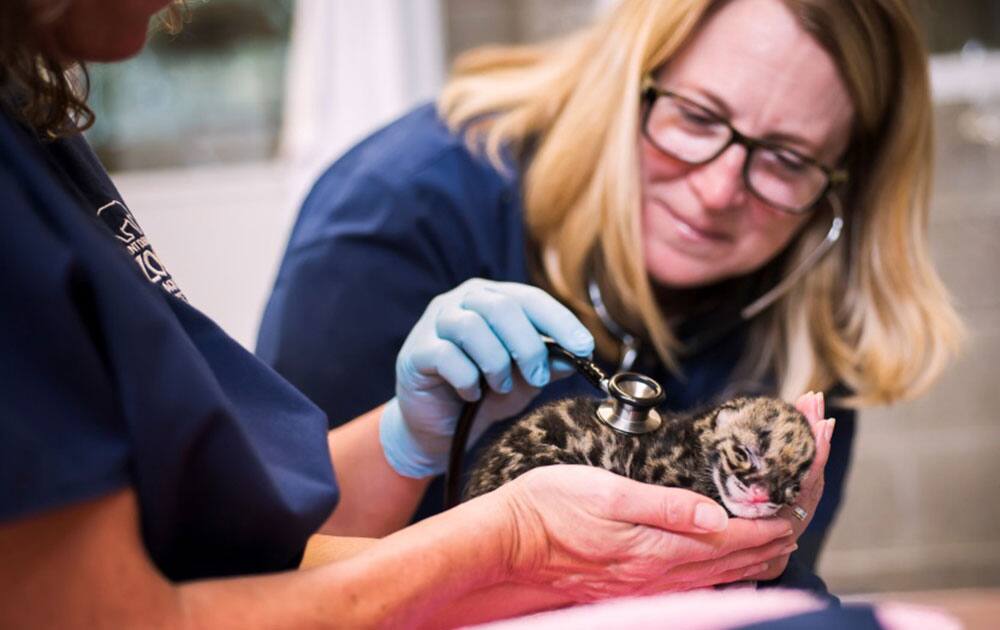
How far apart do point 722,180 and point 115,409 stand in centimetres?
90

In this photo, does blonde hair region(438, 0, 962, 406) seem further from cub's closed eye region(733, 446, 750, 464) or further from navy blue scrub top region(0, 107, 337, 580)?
navy blue scrub top region(0, 107, 337, 580)

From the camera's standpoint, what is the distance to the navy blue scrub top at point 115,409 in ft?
1.93

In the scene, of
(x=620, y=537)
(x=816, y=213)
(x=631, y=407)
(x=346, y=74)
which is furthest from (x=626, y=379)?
(x=346, y=74)

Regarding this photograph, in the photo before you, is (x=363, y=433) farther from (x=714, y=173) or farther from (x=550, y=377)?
(x=714, y=173)

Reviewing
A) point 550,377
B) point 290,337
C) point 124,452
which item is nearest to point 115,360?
point 124,452

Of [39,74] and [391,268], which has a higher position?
[39,74]

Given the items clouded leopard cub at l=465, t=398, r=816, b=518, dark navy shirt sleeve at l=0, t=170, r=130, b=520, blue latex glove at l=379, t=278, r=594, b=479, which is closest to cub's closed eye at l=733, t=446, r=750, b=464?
clouded leopard cub at l=465, t=398, r=816, b=518

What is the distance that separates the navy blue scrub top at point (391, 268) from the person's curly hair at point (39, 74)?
1.69 feet

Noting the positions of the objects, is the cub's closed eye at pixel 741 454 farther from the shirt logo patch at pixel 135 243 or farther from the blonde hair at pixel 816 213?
the shirt logo patch at pixel 135 243

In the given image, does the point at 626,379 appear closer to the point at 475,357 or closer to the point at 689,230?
the point at 475,357

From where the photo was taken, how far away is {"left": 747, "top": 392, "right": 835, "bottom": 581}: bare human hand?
867mm

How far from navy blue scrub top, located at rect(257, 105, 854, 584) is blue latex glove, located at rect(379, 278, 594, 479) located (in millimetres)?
174

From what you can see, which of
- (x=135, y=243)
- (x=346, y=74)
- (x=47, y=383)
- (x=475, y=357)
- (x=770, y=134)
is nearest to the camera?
(x=47, y=383)

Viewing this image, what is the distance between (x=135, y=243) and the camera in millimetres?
820
